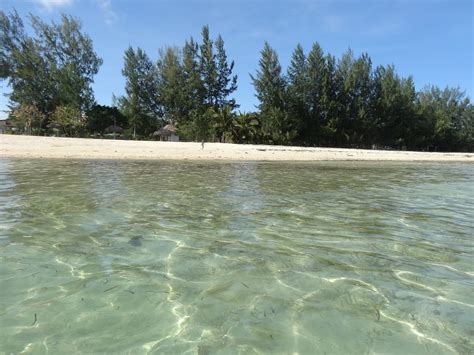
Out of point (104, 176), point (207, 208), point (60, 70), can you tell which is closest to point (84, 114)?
point (60, 70)

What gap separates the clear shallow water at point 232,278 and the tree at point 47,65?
163 feet

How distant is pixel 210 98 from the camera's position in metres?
56.7

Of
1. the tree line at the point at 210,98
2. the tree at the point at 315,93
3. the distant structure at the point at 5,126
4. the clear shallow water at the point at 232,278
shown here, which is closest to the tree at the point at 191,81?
the tree line at the point at 210,98

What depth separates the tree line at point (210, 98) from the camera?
4812 centimetres

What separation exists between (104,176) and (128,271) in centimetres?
947

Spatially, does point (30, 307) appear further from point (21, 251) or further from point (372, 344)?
point (372, 344)

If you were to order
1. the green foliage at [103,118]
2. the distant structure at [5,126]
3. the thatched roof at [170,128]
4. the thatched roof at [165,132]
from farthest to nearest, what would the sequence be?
1. the distant structure at [5,126]
2. the thatched roof at [165,132]
3. the thatched roof at [170,128]
4. the green foliage at [103,118]

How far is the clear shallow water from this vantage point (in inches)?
106

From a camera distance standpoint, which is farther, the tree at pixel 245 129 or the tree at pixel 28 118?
the tree at pixel 28 118

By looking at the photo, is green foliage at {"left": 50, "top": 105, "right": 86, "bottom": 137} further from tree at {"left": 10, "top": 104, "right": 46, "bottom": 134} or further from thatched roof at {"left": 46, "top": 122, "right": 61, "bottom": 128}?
tree at {"left": 10, "top": 104, "right": 46, "bottom": 134}

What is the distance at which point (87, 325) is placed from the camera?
2801mm

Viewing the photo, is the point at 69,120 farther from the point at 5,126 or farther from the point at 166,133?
the point at 5,126

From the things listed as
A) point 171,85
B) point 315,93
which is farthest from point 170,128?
point 315,93

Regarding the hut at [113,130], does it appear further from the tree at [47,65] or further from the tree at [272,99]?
the tree at [272,99]
